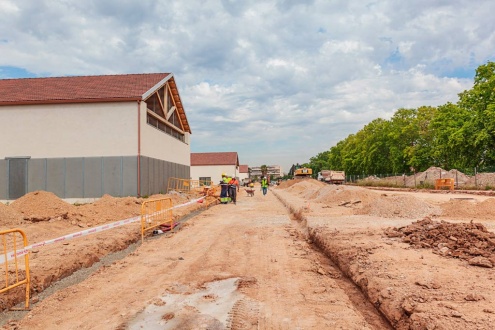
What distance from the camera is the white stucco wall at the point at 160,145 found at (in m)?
22.4

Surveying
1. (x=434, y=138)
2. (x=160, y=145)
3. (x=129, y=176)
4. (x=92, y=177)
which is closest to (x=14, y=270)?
(x=129, y=176)

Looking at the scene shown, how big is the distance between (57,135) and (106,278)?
17.8 meters

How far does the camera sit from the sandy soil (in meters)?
4.52

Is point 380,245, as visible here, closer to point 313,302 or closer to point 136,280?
point 313,302

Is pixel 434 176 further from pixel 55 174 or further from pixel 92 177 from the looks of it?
pixel 55 174

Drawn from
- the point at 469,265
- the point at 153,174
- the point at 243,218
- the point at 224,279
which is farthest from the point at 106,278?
the point at 153,174

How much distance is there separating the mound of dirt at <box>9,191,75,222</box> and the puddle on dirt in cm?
1029

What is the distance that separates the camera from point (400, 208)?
1452cm

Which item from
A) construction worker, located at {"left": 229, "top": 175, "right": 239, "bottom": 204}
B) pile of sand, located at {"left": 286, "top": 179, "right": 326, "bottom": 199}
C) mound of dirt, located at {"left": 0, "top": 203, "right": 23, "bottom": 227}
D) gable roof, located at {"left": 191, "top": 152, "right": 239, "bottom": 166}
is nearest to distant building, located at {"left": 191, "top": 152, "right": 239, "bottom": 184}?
gable roof, located at {"left": 191, "top": 152, "right": 239, "bottom": 166}

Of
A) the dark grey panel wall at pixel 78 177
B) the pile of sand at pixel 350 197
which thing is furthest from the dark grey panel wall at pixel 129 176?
the pile of sand at pixel 350 197

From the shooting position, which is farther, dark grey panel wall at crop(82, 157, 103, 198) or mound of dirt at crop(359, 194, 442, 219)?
dark grey panel wall at crop(82, 157, 103, 198)

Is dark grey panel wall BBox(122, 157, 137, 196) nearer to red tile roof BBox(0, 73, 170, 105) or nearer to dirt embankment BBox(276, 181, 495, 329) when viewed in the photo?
red tile roof BBox(0, 73, 170, 105)

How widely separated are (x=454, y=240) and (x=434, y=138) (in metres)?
47.1

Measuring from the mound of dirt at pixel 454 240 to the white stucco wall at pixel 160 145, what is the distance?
54.6 feet
